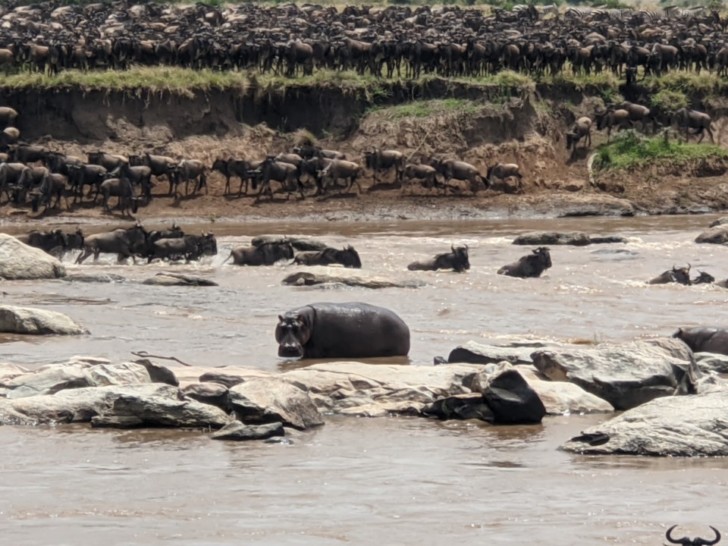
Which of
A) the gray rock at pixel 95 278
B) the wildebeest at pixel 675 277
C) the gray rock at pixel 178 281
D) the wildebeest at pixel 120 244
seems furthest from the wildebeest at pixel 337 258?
the wildebeest at pixel 675 277

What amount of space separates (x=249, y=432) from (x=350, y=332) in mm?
4568

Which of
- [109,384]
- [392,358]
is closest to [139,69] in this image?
[392,358]

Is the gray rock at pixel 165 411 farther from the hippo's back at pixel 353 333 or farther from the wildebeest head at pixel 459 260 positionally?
the wildebeest head at pixel 459 260

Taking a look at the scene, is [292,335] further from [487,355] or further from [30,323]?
[30,323]

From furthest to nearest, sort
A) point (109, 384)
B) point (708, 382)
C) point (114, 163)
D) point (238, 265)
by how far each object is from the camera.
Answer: point (114, 163) < point (238, 265) < point (708, 382) < point (109, 384)

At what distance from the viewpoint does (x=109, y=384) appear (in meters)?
12.0

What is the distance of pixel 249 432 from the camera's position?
1056 cm

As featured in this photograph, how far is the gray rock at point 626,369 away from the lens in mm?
12383

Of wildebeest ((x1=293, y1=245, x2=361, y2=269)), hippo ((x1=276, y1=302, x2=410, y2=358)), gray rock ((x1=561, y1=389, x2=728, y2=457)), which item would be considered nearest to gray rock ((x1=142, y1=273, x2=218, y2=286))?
wildebeest ((x1=293, y1=245, x2=361, y2=269))

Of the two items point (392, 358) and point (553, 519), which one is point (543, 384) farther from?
point (553, 519)

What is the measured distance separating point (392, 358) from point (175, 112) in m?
24.9

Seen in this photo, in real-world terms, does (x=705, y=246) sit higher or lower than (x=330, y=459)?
lower

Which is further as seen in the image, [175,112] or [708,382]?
[175,112]

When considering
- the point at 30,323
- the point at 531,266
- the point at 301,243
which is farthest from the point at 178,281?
the point at 30,323
